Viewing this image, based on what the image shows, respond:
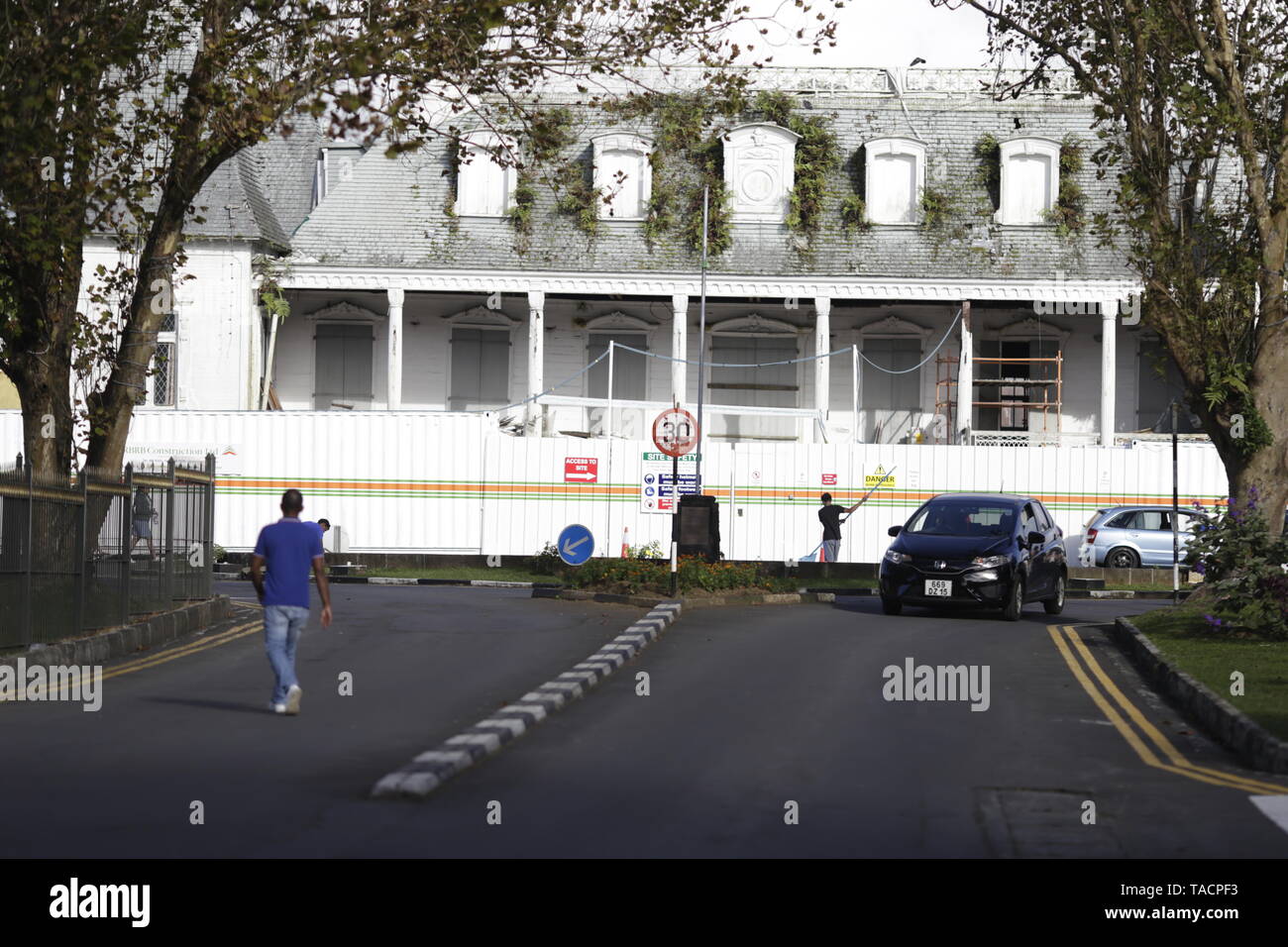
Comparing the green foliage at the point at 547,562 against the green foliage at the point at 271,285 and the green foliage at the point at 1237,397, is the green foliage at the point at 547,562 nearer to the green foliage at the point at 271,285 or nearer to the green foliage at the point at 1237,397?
the green foliage at the point at 271,285

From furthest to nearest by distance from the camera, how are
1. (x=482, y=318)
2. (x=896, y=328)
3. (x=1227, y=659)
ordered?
(x=482, y=318), (x=896, y=328), (x=1227, y=659)

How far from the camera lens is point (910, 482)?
1405 inches

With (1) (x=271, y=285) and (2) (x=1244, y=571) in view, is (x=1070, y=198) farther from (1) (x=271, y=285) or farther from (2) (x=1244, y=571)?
(2) (x=1244, y=571)

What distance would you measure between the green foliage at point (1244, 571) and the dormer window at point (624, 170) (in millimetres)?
20586

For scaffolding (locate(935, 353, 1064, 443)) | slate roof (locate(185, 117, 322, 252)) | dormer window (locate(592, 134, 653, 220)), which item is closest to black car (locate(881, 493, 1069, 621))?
scaffolding (locate(935, 353, 1064, 443))

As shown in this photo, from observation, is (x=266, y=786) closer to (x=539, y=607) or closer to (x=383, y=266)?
(x=539, y=607)

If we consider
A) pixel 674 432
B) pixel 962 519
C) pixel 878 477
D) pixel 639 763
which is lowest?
pixel 639 763

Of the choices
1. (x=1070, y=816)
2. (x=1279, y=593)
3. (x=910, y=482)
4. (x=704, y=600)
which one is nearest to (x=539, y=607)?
(x=704, y=600)

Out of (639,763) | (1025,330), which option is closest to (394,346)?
(1025,330)

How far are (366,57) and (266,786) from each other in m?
8.33

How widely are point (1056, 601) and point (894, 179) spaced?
15918 millimetres

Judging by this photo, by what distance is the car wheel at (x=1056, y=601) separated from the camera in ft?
86.8

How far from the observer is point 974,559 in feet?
80.2

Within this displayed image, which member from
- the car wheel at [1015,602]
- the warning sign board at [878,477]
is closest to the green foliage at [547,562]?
the warning sign board at [878,477]
